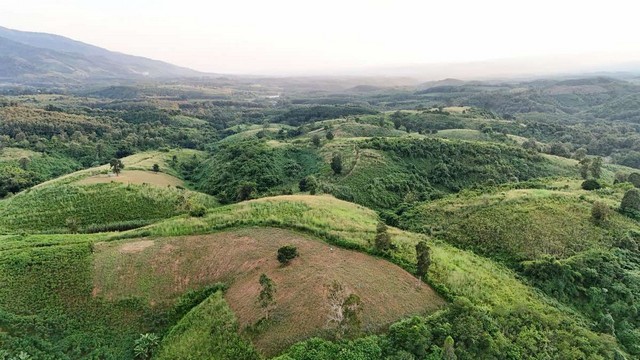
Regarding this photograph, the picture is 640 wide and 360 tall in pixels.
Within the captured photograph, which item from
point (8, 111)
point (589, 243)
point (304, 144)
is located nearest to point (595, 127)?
point (304, 144)

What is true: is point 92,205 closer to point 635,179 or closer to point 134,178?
point 134,178

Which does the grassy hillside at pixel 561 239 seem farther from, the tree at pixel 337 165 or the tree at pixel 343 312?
the tree at pixel 337 165

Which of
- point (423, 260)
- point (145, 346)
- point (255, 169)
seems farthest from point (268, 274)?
point (255, 169)

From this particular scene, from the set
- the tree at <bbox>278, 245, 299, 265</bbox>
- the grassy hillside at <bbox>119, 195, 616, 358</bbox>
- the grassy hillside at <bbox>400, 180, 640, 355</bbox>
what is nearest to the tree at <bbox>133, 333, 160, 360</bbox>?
the tree at <bbox>278, 245, 299, 265</bbox>

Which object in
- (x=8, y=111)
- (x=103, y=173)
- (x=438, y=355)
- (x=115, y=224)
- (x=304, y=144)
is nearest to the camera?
(x=438, y=355)

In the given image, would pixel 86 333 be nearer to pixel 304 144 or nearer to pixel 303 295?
pixel 303 295

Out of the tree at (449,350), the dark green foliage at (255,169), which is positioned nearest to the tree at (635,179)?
the dark green foliage at (255,169)

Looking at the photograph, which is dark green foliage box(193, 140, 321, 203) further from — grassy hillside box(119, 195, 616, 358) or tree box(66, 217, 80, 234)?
grassy hillside box(119, 195, 616, 358)
